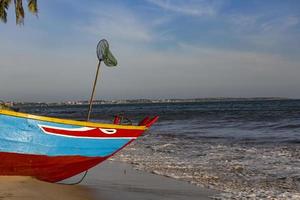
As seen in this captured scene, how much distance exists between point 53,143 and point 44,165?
42 centimetres

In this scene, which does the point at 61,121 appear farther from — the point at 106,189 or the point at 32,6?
the point at 32,6

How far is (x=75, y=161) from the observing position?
8.00 meters

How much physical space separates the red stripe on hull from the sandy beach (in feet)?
0.42

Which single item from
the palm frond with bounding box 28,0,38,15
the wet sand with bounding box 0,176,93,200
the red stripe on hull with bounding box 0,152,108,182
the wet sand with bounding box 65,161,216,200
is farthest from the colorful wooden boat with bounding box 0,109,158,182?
the palm frond with bounding box 28,0,38,15

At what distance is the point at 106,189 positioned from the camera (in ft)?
25.1

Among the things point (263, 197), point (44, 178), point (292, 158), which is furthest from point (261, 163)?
point (44, 178)

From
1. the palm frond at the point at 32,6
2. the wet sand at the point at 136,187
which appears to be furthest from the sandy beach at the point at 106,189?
the palm frond at the point at 32,6

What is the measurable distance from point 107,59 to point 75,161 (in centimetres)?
184

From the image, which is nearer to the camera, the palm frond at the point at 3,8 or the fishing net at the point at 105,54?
the fishing net at the point at 105,54

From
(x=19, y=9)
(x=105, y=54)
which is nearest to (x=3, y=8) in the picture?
(x=19, y=9)

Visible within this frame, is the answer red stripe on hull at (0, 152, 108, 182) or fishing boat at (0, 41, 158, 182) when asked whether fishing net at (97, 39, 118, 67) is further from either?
red stripe on hull at (0, 152, 108, 182)

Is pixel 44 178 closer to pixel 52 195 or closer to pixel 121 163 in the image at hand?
pixel 52 195

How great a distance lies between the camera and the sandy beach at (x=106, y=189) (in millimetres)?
6797

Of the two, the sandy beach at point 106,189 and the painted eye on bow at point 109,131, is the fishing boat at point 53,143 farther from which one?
the sandy beach at point 106,189
